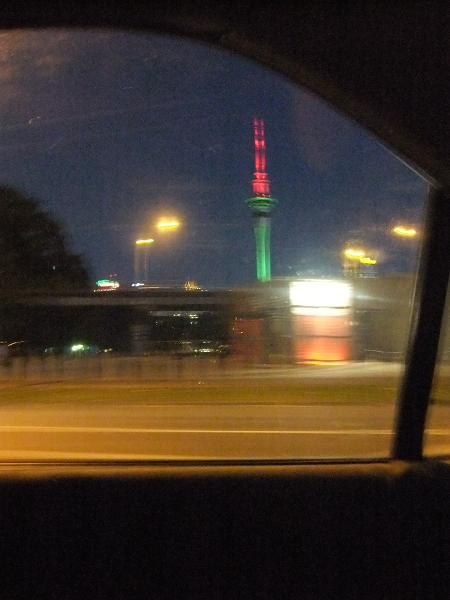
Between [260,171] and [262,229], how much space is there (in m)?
0.48

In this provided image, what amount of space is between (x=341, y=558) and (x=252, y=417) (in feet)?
5.04

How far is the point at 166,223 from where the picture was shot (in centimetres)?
689

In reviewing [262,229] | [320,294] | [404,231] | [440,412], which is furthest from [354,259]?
[440,412]

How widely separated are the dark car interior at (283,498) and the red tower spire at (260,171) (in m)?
2.22

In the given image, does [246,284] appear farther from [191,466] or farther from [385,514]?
[385,514]

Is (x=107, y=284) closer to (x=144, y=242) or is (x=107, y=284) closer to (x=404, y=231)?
(x=144, y=242)

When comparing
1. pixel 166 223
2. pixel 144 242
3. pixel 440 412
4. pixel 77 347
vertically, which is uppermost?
pixel 166 223

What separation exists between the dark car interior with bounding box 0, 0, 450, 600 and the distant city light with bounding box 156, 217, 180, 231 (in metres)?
2.57

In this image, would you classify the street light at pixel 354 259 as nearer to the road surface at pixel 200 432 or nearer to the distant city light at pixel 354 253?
the distant city light at pixel 354 253

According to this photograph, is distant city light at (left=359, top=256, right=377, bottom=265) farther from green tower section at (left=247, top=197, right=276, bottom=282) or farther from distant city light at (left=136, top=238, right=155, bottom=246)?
distant city light at (left=136, top=238, right=155, bottom=246)

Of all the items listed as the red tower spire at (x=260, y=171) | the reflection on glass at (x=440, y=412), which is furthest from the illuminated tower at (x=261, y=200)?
the reflection on glass at (x=440, y=412)

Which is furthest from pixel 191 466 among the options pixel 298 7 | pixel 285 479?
pixel 298 7

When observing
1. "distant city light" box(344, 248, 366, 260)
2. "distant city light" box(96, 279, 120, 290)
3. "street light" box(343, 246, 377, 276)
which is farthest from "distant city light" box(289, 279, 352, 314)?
"distant city light" box(96, 279, 120, 290)

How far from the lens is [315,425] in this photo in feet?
18.0
